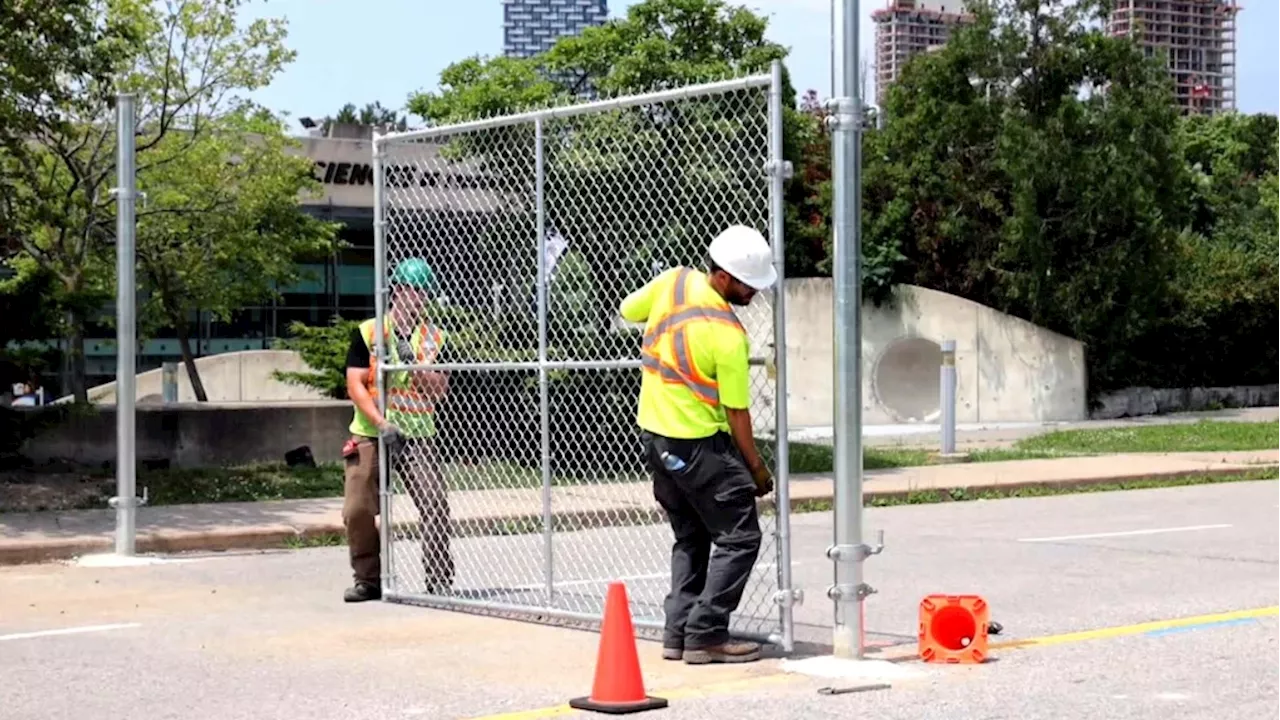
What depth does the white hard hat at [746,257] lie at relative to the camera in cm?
728

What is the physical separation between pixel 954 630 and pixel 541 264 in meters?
2.73

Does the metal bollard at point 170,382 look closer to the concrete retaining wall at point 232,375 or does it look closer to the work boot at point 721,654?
the concrete retaining wall at point 232,375

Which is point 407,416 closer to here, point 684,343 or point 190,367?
point 684,343

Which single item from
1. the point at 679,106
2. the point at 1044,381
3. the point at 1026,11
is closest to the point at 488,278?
the point at 679,106

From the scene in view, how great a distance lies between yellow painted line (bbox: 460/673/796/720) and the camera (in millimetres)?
6569

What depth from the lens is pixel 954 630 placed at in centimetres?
759

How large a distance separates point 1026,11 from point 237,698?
80.8 feet

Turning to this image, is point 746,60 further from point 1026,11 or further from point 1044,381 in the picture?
point 1044,381

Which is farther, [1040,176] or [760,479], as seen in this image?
[1040,176]

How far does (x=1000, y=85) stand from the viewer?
2908cm

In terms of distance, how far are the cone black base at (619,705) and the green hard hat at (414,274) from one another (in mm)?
3262

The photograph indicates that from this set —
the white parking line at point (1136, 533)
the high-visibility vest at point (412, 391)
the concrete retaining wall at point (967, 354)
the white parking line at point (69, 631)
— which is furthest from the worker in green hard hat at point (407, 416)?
the concrete retaining wall at point (967, 354)

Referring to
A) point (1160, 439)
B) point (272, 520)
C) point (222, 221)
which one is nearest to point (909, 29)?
point (1160, 439)

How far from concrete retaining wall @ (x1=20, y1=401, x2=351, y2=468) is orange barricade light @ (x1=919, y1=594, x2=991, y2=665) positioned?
38.3 feet
